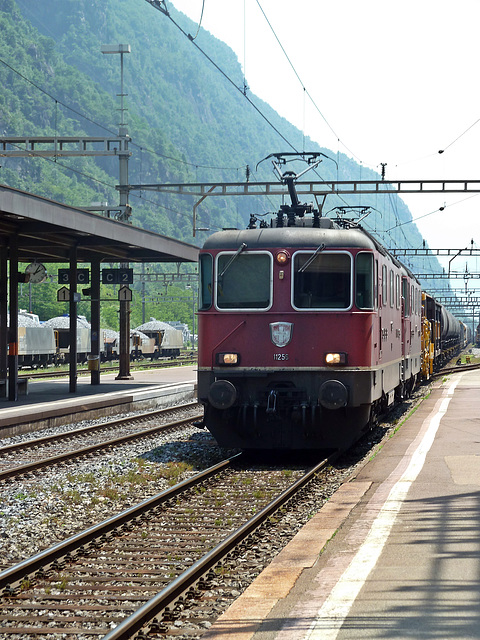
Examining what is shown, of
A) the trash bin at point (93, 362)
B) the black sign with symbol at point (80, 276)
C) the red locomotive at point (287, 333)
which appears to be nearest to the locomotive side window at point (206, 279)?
the red locomotive at point (287, 333)

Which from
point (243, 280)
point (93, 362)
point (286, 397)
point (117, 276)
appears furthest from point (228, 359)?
point (117, 276)

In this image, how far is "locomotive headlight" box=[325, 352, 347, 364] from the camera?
485 inches

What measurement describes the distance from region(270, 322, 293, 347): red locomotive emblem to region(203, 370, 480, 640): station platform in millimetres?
2406

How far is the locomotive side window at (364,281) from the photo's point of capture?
12594 mm

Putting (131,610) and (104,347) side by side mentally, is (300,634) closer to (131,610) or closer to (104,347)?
(131,610)

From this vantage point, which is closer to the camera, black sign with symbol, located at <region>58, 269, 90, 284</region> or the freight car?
black sign with symbol, located at <region>58, 269, 90, 284</region>

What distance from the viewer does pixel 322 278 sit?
41.5 feet

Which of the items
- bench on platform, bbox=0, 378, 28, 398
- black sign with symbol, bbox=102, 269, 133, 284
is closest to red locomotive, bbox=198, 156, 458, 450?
bench on platform, bbox=0, 378, 28, 398

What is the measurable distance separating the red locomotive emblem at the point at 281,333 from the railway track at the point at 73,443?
12.1 feet

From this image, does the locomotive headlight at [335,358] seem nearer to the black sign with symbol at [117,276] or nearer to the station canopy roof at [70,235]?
the station canopy roof at [70,235]

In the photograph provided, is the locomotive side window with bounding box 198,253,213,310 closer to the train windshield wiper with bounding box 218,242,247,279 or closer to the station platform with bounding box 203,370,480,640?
the train windshield wiper with bounding box 218,242,247,279

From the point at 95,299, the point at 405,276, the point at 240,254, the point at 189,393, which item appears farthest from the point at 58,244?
the point at 240,254

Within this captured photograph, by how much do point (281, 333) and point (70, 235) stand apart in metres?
11.4

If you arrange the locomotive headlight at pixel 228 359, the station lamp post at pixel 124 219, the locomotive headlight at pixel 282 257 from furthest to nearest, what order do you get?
1. the station lamp post at pixel 124 219
2. the locomotive headlight at pixel 282 257
3. the locomotive headlight at pixel 228 359
